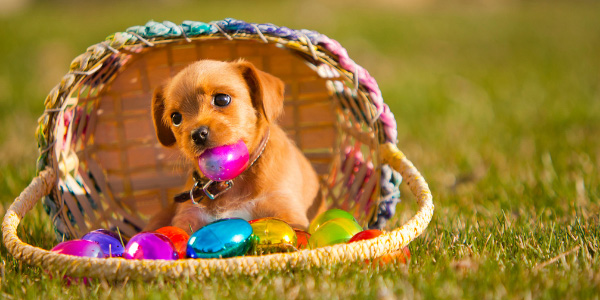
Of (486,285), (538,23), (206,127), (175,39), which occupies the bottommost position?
(538,23)

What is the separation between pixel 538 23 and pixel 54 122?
9.84 m

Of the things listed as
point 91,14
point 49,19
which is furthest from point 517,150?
point 91,14

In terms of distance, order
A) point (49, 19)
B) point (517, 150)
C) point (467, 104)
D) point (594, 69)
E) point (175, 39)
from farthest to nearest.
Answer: point (49, 19) → point (594, 69) → point (467, 104) → point (517, 150) → point (175, 39)

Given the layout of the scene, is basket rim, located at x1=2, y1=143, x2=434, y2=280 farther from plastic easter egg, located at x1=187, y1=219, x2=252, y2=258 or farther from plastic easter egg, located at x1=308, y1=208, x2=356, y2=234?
plastic easter egg, located at x1=308, y1=208, x2=356, y2=234

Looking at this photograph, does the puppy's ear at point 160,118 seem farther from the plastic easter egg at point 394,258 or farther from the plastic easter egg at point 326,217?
the plastic easter egg at point 394,258

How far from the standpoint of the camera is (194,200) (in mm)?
2607

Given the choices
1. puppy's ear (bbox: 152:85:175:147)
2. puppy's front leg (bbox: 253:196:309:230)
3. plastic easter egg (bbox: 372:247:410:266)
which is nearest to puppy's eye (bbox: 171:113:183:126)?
puppy's ear (bbox: 152:85:175:147)

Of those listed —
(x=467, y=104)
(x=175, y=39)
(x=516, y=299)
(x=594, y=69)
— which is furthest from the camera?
(x=594, y=69)

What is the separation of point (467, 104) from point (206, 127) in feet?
12.5

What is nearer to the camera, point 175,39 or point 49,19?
point 175,39

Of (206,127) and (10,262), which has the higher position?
(206,127)

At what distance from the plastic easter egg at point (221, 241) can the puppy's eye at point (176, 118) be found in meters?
0.64

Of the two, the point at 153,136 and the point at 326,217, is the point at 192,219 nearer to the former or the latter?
the point at 326,217

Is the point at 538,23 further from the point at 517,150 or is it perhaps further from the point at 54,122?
the point at 54,122
